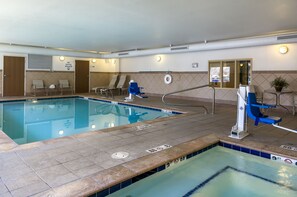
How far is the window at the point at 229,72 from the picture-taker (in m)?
7.86

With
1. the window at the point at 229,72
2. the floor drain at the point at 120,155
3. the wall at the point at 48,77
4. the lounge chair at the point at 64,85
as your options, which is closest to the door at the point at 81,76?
the wall at the point at 48,77

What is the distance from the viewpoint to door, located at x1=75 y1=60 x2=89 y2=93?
12266 millimetres

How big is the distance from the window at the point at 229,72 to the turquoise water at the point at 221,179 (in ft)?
16.8

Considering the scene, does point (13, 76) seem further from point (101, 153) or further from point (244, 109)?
point (244, 109)

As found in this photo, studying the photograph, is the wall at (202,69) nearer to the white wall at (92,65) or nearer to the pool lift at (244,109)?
the white wall at (92,65)

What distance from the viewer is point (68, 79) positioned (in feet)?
39.1

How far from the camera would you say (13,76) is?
33.8 feet

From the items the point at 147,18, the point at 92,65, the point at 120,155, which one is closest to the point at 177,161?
the point at 120,155

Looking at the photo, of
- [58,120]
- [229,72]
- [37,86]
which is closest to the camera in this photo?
[58,120]

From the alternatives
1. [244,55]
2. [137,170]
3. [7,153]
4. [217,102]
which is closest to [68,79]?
[217,102]

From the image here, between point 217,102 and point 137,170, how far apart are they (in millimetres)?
6718

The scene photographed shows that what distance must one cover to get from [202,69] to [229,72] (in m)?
1.13

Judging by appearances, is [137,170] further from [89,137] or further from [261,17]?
[261,17]

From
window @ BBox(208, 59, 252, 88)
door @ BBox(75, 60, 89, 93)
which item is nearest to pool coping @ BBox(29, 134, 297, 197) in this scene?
window @ BBox(208, 59, 252, 88)
